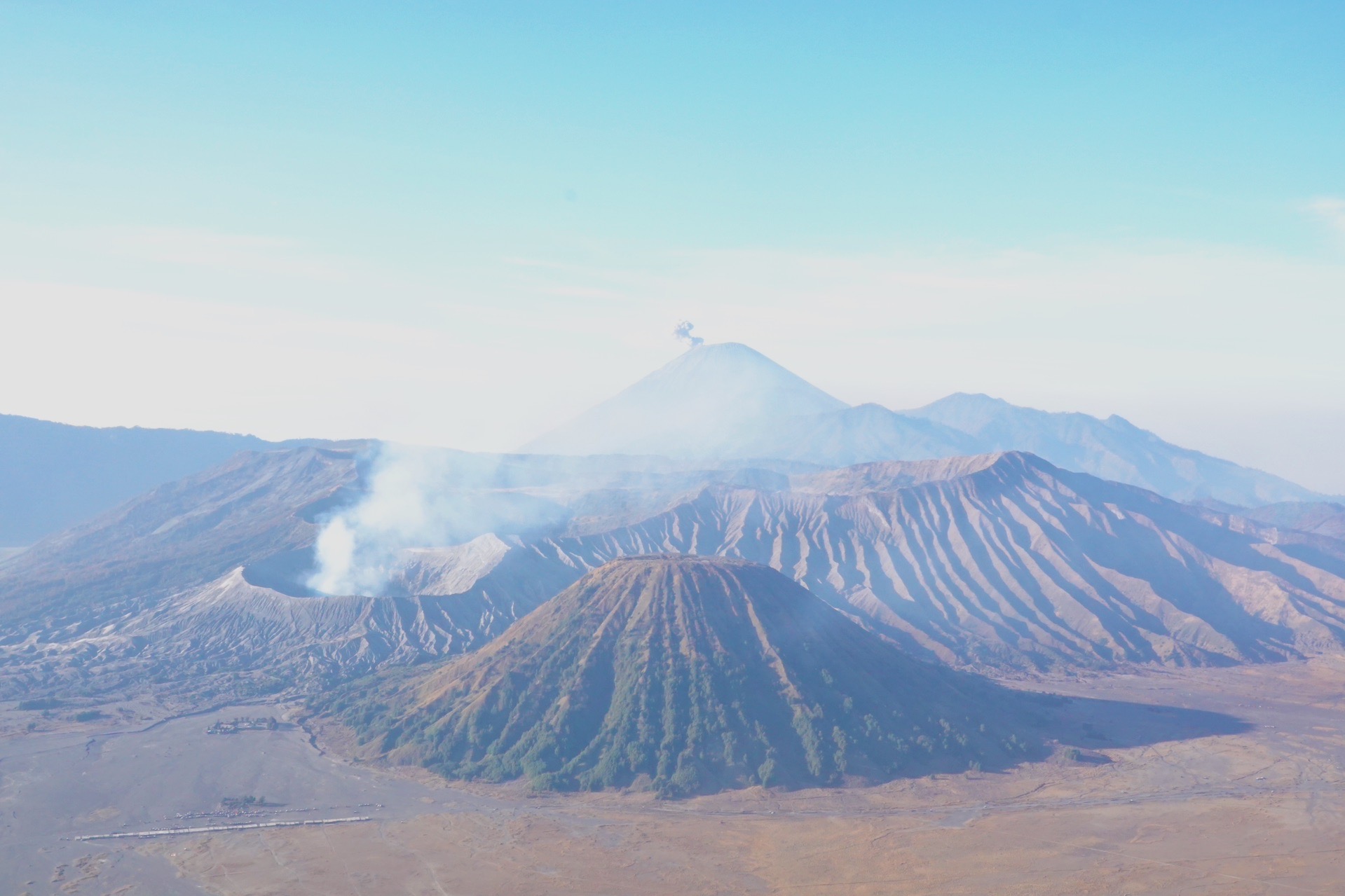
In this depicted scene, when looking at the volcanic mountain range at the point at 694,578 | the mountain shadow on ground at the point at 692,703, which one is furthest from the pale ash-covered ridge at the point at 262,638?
the mountain shadow on ground at the point at 692,703

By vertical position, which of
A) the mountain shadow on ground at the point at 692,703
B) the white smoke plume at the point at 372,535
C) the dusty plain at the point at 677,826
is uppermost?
the white smoke plume at the point at 372,535

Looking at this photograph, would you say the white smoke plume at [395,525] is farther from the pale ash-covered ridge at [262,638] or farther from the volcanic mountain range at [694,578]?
the pale ash-covered ridge at [262,638]

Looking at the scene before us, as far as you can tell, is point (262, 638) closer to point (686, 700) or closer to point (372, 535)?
point (372, 535)

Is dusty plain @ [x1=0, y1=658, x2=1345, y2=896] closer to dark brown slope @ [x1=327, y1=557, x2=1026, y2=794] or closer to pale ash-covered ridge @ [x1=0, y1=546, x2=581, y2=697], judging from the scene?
dark brown slope @ [x1=327, y1=557, x2=1026, y2=794]

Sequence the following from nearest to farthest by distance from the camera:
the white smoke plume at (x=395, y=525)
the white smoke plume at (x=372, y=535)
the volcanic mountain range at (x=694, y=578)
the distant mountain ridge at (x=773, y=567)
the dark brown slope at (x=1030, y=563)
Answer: the distant mountain ridge at (x=773, y=567) → the volcanic mountain range at (x=694, y=578) → the dark brown slope at (x=1030, y=563) → the white smoke plume at (x=372, y=535) → the white smoke plume at (x=395, y=525)

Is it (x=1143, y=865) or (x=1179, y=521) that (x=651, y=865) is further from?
(x=1179, y=521)

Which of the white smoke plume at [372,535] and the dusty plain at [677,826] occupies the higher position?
the white smoke plume at [372,535]

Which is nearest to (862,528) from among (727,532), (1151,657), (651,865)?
(727,532)
